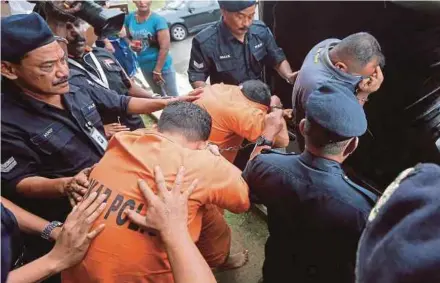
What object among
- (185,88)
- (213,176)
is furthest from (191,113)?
(185,88)

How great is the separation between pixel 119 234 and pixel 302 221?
A: 2.48 ft

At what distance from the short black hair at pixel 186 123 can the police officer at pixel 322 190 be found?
0.29m

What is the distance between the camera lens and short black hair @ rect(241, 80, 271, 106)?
7.86 ft

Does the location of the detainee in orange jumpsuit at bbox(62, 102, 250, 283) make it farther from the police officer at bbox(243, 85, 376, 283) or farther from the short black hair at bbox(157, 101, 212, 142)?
the police officer at bbox(243, 85, 376, 283)

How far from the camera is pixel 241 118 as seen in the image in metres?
2.27

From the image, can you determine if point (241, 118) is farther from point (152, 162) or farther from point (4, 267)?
point (4, 267)

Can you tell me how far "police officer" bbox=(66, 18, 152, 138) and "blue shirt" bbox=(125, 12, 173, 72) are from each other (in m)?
1.53

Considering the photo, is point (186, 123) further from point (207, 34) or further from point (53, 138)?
point (207, 34)

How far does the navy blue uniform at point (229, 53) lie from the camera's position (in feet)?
10.1

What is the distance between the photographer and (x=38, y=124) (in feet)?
6.45

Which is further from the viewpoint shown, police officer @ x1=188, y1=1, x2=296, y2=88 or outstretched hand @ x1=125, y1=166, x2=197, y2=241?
police officer @ x1=188, y1=1, x2=296, y2=88

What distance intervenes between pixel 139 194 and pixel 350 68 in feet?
4.87

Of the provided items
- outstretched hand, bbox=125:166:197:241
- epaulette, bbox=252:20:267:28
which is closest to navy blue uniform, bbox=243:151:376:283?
Result: outstretched hand, bbox=125:166:197:241

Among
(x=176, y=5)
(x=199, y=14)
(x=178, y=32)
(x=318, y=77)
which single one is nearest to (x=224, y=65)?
(x=318, y=77)
